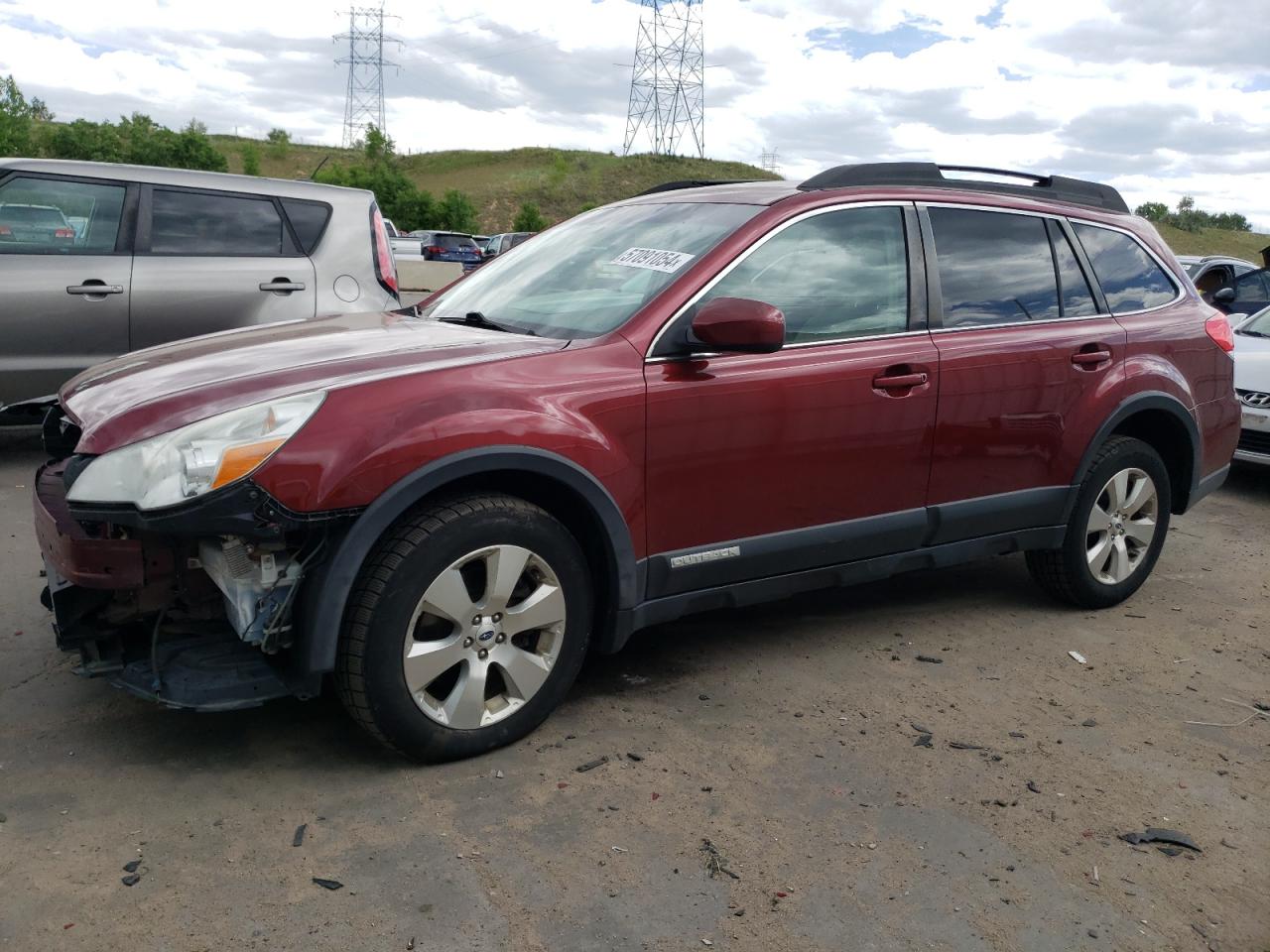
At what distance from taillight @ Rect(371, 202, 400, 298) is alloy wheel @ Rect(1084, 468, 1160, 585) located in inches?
184

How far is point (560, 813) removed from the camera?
3.04 metres

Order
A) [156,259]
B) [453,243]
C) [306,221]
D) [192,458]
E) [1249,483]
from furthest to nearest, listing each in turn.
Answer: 1. [453,243]
2. [1249,483]
3. [306,221]
4. [156,259]
5. [192,458]

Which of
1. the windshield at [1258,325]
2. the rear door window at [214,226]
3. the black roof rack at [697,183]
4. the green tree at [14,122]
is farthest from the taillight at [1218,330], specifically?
the green tree at [14,122]

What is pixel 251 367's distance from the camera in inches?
131

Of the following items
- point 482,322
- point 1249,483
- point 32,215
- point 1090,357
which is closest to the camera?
point 482,322

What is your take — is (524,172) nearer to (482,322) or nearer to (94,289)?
(94,289)

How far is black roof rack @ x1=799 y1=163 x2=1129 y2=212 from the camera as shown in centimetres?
419

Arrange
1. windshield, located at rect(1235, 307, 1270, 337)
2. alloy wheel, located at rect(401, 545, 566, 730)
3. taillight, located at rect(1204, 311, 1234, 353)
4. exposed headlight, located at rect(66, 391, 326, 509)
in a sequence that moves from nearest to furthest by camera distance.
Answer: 1. exposed headlight, located at rect(66, 391, 326, 509)
2. alloy wheel, located at rect(401, 545, 566, 730)
3. taillight, located at rect(1204, 311, 1234, 353)
4. windshield, located at rect(1235, 307, 1270, 337)

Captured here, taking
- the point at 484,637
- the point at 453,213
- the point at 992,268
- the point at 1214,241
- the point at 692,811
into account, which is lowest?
the point at 692,811

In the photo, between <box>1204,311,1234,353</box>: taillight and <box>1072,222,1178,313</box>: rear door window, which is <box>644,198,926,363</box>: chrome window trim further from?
<box>1204,311,1234,353</box>: taillight

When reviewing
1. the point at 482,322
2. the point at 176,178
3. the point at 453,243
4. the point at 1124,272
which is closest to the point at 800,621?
the point at 482,322

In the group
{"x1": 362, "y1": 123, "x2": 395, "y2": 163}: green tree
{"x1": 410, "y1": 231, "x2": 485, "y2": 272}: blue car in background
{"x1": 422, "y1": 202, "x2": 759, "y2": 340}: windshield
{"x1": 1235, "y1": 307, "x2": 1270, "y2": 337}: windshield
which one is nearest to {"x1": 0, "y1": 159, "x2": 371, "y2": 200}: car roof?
{"x1": 422, "y1": 202, "x2": 759, "y2": 340}: windshield

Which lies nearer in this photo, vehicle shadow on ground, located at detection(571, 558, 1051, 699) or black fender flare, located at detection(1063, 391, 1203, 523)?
vehicle shadow on ground, located at detection(571, 558, 1051, 699)

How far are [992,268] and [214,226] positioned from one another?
5.03 meters
